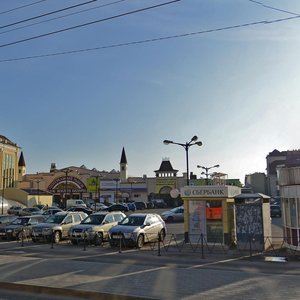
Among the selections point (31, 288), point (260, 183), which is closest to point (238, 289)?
point (31, 288)

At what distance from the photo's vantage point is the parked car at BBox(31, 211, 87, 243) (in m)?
24.9

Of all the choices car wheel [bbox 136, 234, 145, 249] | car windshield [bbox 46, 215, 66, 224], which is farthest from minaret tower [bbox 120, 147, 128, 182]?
car wheel [bbox 136, 234, 145, 249]

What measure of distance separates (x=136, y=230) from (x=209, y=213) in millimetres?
3740

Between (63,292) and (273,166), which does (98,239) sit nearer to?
(63,292)

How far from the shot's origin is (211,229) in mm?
21531

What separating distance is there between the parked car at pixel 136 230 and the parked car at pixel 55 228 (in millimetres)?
4088

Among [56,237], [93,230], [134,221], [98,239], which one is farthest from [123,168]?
[134,221]

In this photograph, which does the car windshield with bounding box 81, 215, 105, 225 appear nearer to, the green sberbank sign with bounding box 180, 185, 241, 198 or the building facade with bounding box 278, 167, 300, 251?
the green sberbank sign with bounding box 180, 185, 241, 198

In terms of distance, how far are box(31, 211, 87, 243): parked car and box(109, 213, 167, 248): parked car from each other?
409 centimetres

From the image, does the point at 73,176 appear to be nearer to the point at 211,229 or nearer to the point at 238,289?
the point at 211,229

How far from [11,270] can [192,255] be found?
7.89m

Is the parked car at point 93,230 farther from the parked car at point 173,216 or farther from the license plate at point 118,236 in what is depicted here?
the parked car at point 173,216

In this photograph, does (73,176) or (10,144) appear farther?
(10,144)

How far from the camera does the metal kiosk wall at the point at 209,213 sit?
69.8 feet
